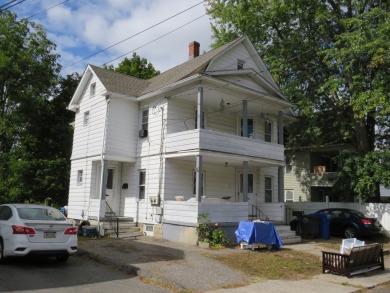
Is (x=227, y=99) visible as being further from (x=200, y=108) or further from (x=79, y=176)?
(x=79, y=176)

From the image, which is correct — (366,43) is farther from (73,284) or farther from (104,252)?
(73,284)

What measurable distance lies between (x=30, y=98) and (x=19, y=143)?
3.75 m

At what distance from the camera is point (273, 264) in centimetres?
1168

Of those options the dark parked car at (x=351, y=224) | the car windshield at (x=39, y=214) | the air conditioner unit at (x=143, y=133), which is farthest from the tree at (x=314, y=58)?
the car windshield at (x=39, y=214)

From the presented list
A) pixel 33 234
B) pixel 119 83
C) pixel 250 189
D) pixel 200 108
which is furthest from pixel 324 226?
pixel 33 234

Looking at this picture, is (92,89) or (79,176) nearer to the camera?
(79,176)

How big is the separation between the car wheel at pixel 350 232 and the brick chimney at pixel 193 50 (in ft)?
44.9

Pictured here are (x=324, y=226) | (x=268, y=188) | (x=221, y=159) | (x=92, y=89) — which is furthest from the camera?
(x=268, y=188)

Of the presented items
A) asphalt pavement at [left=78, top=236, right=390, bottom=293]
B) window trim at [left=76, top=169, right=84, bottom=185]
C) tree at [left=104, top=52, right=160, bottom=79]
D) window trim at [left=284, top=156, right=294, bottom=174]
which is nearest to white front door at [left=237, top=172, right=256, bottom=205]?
asphalt pavement at [left=78, top=236, right=390, bottom=293]

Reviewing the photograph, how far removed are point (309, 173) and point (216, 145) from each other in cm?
2243

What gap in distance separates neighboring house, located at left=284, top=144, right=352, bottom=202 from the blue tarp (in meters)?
21.9

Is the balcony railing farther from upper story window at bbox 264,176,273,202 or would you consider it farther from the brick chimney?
the brick chimney

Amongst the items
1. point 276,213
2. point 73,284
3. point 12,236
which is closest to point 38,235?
point 12,236

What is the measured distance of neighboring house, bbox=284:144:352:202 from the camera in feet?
117
